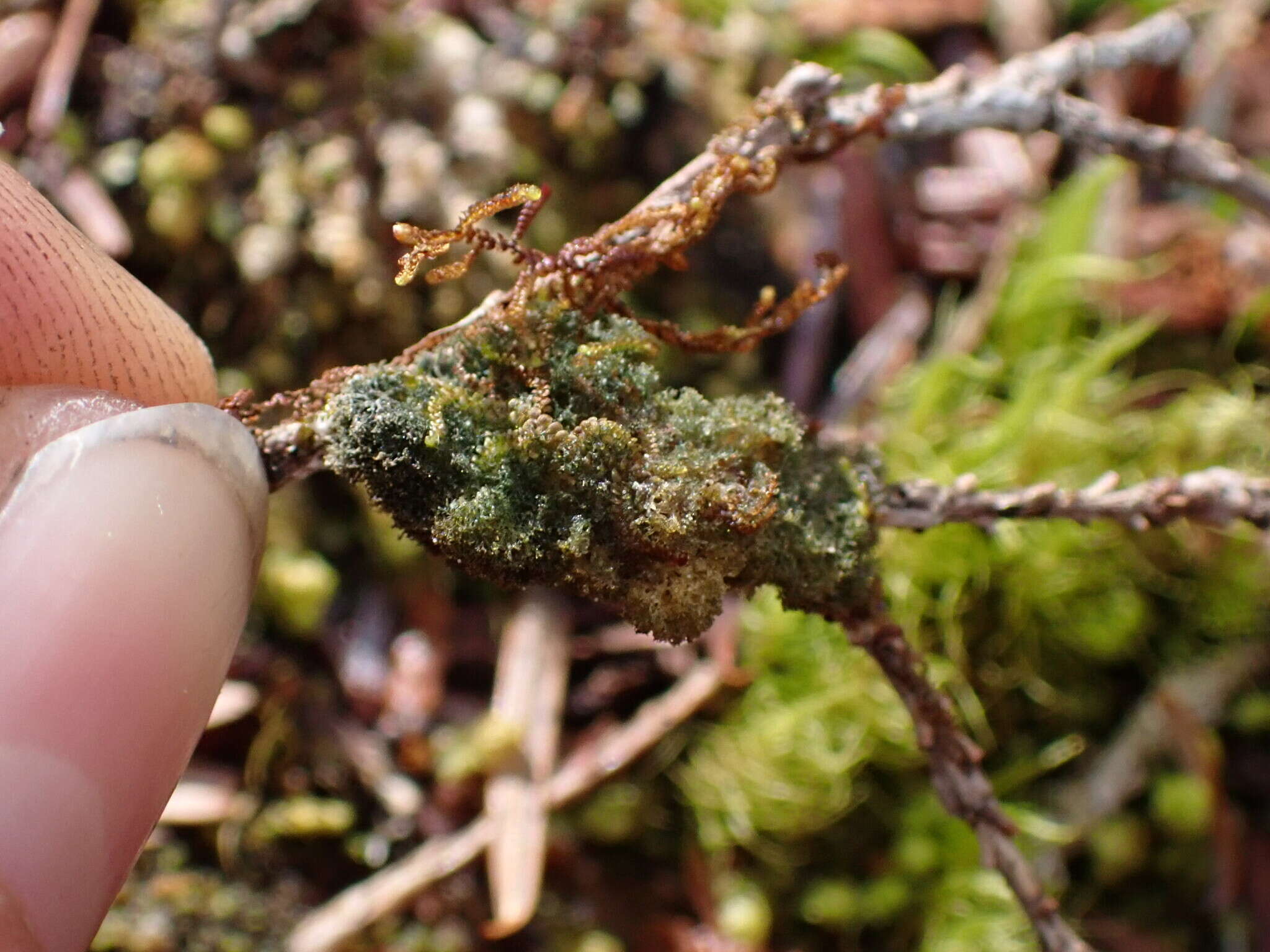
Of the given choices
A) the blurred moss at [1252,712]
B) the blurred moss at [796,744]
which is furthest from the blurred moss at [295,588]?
the blurred moss at [1252,712]

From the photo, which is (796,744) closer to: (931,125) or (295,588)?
(295,588)

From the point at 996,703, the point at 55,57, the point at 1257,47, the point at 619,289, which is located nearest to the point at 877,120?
the point at 619,289

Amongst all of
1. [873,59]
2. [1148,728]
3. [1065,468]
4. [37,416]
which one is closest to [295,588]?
[37,416]

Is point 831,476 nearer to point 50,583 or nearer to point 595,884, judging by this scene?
point 50,583

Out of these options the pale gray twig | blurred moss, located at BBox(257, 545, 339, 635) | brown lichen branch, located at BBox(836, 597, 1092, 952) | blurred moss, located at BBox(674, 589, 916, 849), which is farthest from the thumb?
the pale gray twig

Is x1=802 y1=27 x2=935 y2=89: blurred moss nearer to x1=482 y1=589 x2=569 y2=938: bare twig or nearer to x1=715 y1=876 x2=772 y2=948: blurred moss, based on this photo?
x1=482 y1=589 x2=569 y2=938: bare twig
